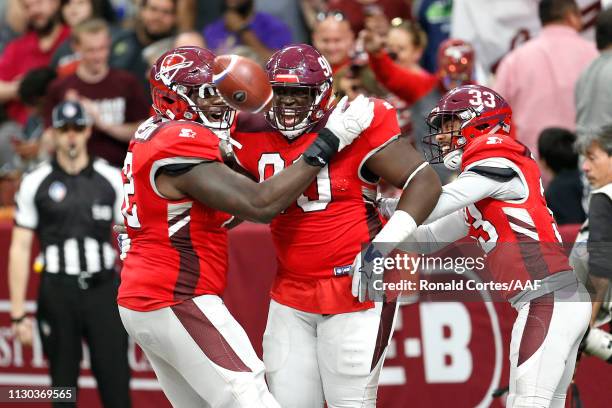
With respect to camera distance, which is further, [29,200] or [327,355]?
[29,200]

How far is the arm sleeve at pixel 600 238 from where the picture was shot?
5883 mm

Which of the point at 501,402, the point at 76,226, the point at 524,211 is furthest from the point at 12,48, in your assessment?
the point at 524,211

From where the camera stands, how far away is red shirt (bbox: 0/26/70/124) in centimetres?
1055

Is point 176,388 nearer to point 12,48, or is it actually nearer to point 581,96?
point 581,96

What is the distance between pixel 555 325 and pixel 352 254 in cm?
95

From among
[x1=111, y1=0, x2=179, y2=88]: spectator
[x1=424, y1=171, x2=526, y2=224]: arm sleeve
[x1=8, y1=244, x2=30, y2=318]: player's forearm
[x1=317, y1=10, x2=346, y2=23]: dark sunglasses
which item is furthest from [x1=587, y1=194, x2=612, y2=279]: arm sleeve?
[x1=111, y1=0, x2=179, y2=88]: spectator

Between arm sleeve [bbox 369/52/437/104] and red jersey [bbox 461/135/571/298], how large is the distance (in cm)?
309

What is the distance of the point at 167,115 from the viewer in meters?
5.33

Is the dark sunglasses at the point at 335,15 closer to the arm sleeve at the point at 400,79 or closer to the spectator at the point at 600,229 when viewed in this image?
the arm sleeve at the point at 400,79

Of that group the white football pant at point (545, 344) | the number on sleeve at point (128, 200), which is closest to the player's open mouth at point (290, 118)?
the number on sleeve at point (128, 200)

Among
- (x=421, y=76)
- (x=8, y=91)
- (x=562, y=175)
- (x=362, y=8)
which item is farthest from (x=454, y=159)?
(x=8, y=91)

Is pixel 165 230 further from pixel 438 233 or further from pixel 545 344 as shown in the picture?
pixel 545 344

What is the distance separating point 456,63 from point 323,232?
3.25 meters

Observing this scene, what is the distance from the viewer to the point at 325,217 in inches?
210
